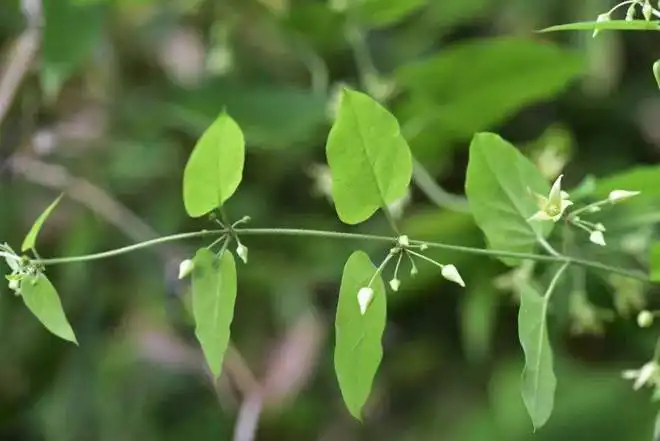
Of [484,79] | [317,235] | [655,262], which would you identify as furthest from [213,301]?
[484,79]

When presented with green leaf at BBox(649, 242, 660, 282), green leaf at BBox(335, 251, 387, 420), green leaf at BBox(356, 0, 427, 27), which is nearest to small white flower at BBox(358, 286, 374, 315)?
green leaf at BBox(335, 251, 387, 420)

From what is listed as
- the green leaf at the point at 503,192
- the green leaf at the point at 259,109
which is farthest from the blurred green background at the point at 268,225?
the green leaf at the point at 503,192

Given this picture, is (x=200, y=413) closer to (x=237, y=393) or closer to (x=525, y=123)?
(x=237, y=393)

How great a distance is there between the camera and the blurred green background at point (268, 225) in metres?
0.65

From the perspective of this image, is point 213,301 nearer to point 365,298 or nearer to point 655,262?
point 365,298

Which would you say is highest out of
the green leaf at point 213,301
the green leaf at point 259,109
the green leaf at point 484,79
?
the green leaf at point 213,301

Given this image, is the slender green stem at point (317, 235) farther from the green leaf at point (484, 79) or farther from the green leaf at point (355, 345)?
the green leaf at point (484, 79)

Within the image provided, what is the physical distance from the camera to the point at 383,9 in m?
0.53

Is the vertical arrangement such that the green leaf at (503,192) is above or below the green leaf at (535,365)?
above

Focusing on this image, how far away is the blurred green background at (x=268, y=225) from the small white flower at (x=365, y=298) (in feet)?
0.95

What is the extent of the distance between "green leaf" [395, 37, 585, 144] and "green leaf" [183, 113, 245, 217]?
249 millimetres

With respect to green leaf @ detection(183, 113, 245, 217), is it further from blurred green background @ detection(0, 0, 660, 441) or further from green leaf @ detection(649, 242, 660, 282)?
blurred green background @ detection(0, 0, 660, 441)

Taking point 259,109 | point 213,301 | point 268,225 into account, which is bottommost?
point 268,225

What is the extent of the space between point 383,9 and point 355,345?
0.27 metres
